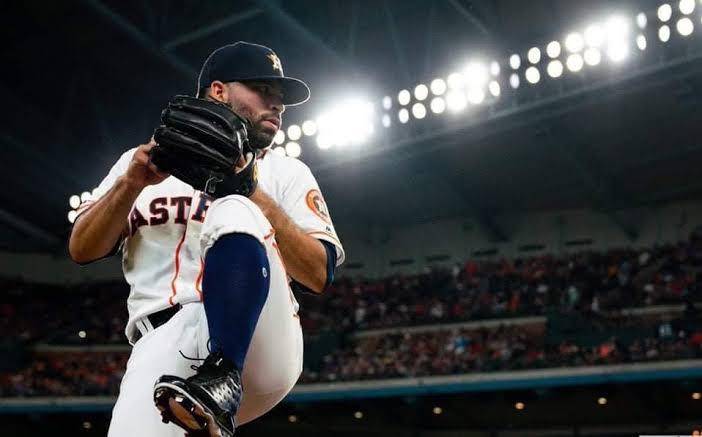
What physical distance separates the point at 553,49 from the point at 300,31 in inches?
168

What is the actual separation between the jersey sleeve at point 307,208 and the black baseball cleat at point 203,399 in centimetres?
68

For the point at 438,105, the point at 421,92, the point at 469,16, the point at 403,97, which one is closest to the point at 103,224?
the point at 438,105

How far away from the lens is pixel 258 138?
289 centimetres

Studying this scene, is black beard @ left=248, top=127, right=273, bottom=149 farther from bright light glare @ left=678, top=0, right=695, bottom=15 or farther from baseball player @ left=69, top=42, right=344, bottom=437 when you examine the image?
bright light glare @ left=678, top=0, right=695, bottom=15

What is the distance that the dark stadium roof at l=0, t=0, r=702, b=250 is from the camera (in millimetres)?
15508

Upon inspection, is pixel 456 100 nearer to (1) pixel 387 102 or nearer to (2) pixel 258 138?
(1) pixel 387 102

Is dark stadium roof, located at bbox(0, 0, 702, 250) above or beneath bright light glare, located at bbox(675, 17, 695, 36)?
above

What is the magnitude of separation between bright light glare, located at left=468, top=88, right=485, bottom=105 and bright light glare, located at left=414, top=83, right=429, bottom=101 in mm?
921

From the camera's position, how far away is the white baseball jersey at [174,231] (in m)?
2.84

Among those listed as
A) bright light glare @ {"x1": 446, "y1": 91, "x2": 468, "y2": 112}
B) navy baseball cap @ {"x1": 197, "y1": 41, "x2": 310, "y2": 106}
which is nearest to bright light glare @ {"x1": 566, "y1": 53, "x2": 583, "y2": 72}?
bright light glare @ {"x1": 446, "y1": 91, "x2": 468, "y2": 112}

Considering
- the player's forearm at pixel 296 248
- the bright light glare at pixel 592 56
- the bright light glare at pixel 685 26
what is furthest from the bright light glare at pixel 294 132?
the player's forearm at pixel 296 248

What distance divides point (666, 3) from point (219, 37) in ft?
25.4

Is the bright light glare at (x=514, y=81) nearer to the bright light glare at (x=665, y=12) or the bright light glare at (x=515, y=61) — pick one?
the bright light glare at (x=515, y=61)

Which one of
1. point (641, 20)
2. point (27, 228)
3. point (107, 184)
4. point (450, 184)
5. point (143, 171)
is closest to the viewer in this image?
point (143, 171)
